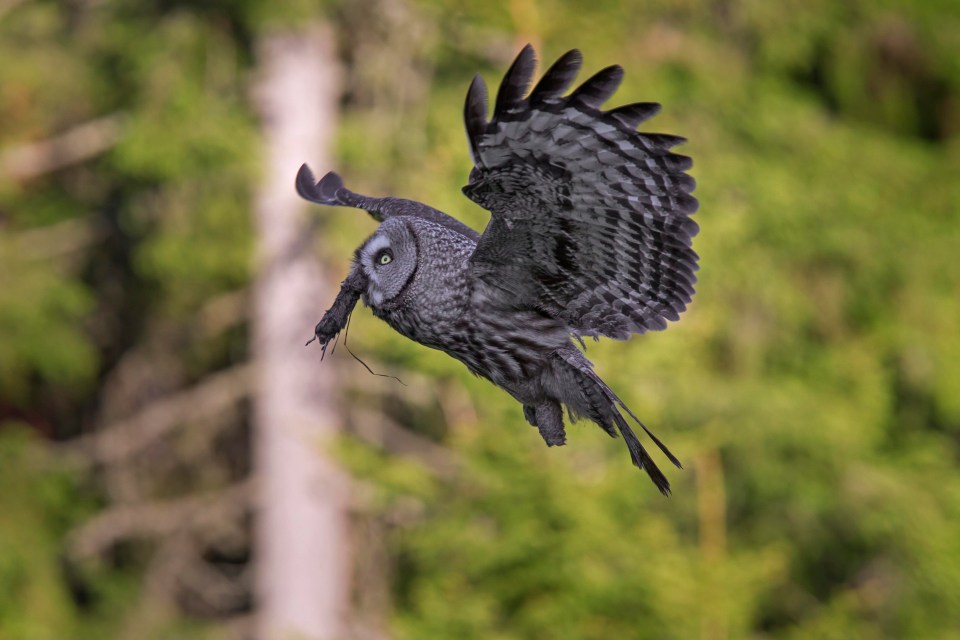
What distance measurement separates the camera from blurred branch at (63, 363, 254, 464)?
12.8m

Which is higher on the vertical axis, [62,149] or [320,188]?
[320,188]

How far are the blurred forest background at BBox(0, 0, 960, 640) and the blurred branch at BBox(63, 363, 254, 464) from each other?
0.03 metres

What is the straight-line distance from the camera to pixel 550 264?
4094mm

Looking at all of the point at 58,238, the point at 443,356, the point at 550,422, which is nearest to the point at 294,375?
the point at 58,238

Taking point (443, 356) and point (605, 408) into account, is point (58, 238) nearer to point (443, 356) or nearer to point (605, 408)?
point (443, 356)

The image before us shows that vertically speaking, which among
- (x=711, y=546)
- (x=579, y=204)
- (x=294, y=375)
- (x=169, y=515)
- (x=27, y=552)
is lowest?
(x=27, y=552)

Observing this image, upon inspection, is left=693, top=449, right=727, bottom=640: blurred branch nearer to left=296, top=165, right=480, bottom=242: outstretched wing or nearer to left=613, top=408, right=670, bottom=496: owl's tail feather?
left=296, top=165, right=480, bottom=242: outstretched wing

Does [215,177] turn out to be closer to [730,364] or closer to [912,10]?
[730,364]

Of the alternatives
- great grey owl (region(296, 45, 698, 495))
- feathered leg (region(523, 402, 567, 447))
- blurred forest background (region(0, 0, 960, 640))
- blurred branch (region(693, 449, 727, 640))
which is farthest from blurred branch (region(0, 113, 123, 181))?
feathered leg (region(523, 402, 567, 447))

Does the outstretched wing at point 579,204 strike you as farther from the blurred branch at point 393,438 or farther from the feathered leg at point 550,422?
the blurred branch at point 393,438

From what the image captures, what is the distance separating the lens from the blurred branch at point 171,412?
42.0 ft

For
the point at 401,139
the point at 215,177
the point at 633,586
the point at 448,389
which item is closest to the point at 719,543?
the point at 633,586

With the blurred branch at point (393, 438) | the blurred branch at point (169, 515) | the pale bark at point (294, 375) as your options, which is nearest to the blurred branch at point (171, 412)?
the pale bark at point (294, 375)

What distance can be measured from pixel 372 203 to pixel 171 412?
8670 millimetres
